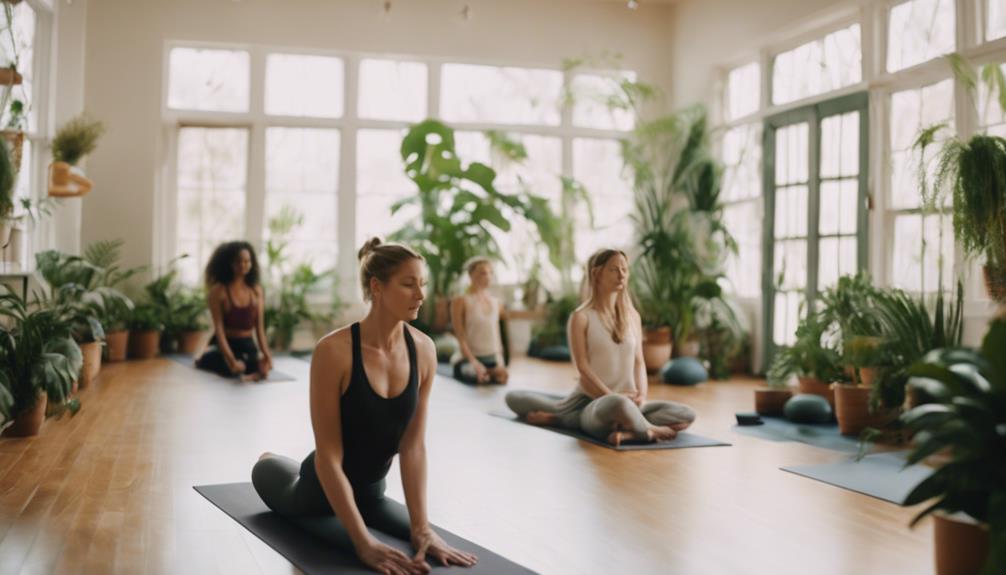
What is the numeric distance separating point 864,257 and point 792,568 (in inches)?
190

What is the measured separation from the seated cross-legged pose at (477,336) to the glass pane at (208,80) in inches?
146

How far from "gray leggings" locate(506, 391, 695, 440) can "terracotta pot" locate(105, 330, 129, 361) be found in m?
4.22

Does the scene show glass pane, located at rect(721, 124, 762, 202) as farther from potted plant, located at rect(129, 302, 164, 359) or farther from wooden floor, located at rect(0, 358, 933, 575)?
potted plant, located at rect(129, 302, 164, 359)

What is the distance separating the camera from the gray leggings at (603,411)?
4.54 metres

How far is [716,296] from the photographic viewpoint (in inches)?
313

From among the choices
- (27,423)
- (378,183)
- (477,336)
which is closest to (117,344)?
(378,183)

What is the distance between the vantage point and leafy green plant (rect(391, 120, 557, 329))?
8.91m

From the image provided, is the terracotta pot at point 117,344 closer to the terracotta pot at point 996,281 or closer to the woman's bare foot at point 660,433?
the woman's bare foot at point 660,433

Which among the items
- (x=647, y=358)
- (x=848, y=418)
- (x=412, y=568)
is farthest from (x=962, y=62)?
(x=412, y=568)

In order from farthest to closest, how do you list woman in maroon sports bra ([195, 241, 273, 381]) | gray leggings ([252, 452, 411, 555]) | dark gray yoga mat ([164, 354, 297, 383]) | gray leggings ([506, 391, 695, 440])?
1. woman in maroon sports bra ([195, 241, 273, 381])
2. dark gray yoga mat ([164, 354, 297, 383])
3. gray leggings ([506, 391, 695, 440])
4. gray leggings ([252, 452, 411, 555])

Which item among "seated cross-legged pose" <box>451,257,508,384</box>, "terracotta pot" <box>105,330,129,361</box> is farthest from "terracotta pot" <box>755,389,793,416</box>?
"terracotta pot" <box>105,330,129,361</box>

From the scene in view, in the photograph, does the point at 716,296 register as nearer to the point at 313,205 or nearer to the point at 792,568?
the point at 313,205

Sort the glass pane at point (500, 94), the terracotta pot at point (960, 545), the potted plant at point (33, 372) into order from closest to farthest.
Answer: the terracotta pot at point (960, 545), the potted plant at point (33, 372), the glass pane at point (500, 94)

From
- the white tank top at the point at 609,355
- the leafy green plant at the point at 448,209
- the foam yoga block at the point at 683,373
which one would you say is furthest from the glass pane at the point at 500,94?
the white tank top at the point at 609,355
